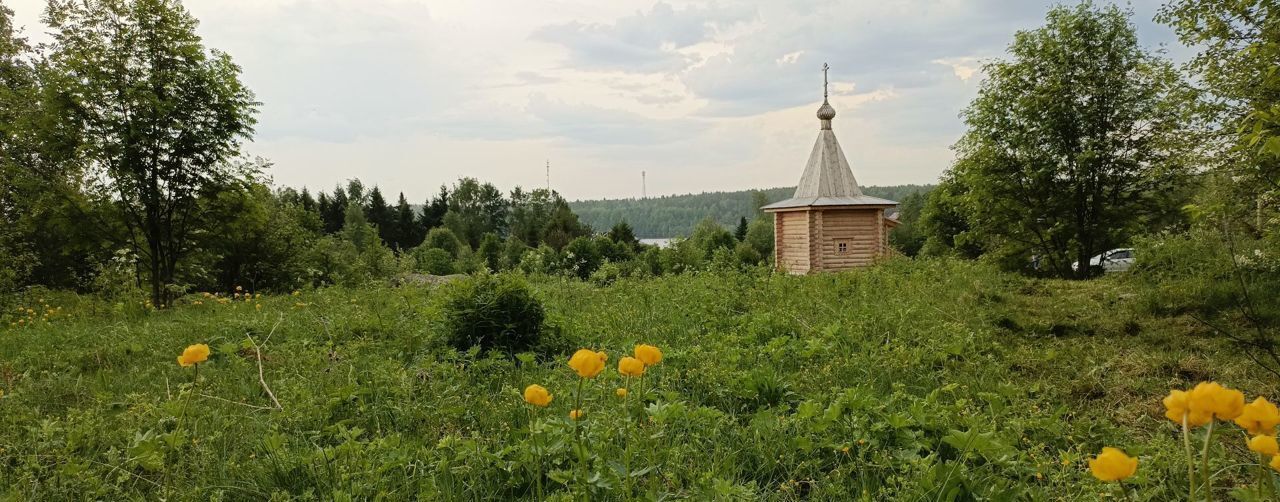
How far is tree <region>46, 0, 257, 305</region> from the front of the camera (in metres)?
9.70

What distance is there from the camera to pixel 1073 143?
40.5ft

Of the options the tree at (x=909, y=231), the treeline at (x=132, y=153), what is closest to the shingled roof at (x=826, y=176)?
the treeline at (x=132, y=153)

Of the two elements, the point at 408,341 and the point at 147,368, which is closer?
the point at 147,368

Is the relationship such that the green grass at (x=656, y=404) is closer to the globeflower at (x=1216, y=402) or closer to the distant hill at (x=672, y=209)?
the globeflower at (x=1216, y=402)

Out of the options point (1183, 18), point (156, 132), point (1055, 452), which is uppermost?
point (1183, 18)

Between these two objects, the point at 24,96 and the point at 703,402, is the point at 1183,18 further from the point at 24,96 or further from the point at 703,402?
the point at 24,96

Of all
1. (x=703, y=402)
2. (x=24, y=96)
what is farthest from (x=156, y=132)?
(x=703, y=402)

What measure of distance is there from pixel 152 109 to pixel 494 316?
8.56 m

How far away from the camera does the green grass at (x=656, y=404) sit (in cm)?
258

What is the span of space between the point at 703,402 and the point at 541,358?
1.75m

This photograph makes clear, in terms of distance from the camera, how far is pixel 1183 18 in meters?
8.30

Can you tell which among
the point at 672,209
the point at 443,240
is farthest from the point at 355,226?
the point at 672,209

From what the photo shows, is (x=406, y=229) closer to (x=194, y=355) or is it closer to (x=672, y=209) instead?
(x=194, y=355)

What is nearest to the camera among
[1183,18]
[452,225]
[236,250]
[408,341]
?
[408,341]
